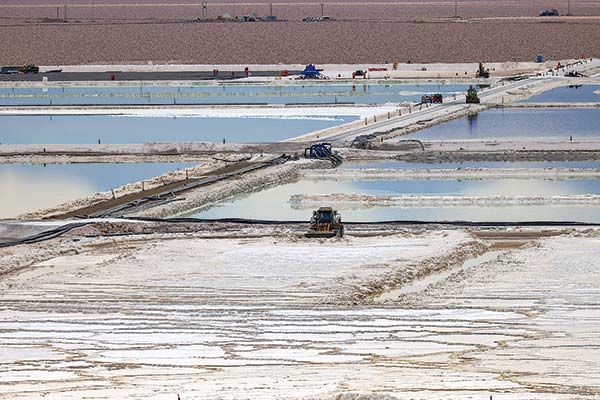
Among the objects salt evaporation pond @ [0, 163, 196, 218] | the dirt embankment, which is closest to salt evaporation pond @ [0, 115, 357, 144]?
salt evaporation pond @ [0, 163, 196, 218]

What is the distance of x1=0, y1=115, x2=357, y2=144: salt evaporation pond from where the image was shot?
55.8m

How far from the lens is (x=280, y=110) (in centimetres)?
6600

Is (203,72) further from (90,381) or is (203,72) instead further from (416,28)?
(90,381)

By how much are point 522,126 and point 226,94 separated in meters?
22.4

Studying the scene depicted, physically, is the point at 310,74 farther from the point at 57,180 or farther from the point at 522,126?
the point at 57,180

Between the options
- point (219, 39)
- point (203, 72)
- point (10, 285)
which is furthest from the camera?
point (219, 39)

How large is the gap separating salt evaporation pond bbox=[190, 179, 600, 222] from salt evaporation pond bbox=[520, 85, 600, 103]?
25.5m

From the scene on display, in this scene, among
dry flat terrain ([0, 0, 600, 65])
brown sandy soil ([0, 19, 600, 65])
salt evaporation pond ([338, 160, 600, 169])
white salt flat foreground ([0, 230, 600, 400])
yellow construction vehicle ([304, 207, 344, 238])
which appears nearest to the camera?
white salt flat foreground ([0, 230, 600, 400])

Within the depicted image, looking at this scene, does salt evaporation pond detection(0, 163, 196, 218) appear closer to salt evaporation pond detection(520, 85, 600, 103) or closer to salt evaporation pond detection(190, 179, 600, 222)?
salt evaporation pond detection(190, 179, 600, 222)

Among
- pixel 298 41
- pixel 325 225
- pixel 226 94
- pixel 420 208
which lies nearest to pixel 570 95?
pixel 226 94

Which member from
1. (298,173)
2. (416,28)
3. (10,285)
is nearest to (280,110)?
(298,173)

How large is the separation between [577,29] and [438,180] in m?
87.0

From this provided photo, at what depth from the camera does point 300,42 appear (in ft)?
397

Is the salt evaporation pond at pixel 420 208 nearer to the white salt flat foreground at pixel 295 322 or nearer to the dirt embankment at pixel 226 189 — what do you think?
the dirt embankment at pixel 226 189
